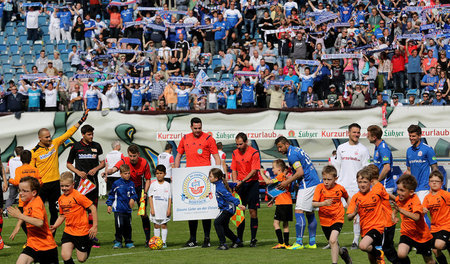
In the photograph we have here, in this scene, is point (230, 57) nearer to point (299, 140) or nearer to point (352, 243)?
point (299, 140)

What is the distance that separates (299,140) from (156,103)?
6.55 metres

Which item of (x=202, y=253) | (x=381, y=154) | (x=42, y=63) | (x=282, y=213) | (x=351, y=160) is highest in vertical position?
(x=42, y=63)

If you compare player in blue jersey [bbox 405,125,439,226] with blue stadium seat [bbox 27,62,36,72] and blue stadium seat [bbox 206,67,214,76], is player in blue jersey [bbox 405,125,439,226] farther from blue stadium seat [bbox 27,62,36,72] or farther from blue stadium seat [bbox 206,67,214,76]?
blue stadium seat [bbox 27,62,36,72]

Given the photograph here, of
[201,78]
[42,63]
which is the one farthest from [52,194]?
[42,63]

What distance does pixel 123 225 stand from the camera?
1477cm

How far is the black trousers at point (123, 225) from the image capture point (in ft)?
48.4

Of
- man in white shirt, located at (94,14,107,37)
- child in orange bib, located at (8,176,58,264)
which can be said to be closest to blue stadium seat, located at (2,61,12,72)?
A: man in white shirt, located at (94,14,107,37)

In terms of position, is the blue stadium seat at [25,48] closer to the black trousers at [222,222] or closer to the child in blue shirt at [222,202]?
the child in blue shirt at [222,202]

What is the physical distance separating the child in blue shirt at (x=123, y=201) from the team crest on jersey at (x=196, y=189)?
0.96 meters

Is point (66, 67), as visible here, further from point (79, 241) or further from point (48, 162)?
point (79, 241)

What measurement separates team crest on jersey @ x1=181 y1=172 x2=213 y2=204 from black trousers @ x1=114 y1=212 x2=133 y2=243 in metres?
1.09

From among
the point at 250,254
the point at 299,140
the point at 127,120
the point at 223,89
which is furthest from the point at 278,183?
the point at 223,89

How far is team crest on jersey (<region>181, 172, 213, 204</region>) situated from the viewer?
48.9 feet

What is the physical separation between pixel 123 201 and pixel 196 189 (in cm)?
136
